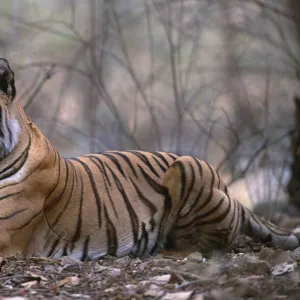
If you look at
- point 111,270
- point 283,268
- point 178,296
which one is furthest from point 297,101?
point 178,296

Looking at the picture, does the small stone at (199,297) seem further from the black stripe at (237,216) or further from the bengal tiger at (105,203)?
the black stripe at (237,216)

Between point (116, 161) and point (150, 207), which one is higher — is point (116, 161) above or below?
above

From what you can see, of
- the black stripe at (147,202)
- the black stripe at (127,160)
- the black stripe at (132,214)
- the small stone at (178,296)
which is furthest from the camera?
the black stripe at (127,160)

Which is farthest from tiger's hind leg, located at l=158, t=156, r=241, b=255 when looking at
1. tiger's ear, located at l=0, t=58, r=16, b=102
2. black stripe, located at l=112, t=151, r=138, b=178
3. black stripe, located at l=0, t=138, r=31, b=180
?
tiger's ear, located at l=0, t=58, r=16, b=102

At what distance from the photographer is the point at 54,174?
4637 millimetres

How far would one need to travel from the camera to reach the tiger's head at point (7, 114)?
437 centimetres

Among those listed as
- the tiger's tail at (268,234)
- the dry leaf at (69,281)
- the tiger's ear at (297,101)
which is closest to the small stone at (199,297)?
the dry leaf at (69,281)

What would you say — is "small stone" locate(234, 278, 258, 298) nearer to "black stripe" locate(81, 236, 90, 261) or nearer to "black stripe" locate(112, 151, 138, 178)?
"black stripe" locate(81, 236, 90, 261)

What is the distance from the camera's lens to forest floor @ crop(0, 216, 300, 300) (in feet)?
9.39

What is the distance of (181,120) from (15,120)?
3.95m

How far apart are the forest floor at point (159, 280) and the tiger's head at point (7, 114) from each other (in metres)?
0.84

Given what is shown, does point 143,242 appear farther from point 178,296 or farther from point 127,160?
point 178,296

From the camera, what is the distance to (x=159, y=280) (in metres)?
3.25

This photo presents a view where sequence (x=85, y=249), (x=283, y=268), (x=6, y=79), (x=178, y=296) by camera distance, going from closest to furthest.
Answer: (x=178, y=296) → (x=283, y=268) → (x=6, y=79) → (x=85, y=249)
